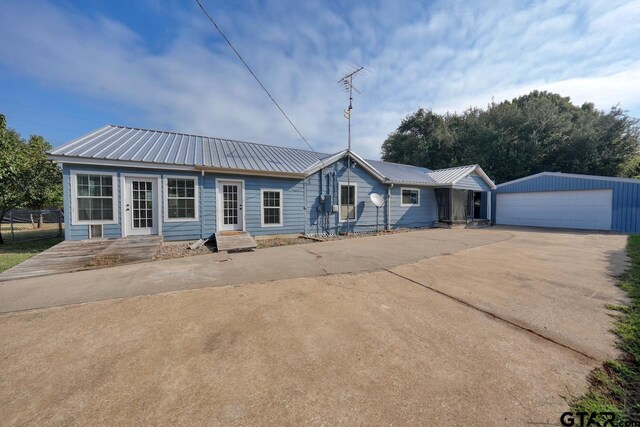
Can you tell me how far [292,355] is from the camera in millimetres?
2631

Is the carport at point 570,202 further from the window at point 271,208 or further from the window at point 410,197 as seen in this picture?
the window at point 271,208

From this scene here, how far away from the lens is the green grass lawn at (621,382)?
1.89 meters

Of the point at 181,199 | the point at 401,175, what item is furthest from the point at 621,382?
the point at 401,175

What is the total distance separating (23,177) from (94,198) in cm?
667

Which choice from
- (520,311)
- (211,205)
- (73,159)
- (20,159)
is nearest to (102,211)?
(73,159)

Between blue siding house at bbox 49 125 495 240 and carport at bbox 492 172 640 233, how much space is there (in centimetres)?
747

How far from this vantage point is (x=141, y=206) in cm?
857

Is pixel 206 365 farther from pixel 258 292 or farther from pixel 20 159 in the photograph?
pixel 20 159

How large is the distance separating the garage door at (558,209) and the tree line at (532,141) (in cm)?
808

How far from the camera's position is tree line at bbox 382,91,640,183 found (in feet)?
67.0

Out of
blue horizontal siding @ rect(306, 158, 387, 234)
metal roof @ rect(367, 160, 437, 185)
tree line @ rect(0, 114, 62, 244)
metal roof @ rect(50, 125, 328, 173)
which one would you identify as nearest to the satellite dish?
blue horizontal siding @ rect(306, 158, 387, 234)

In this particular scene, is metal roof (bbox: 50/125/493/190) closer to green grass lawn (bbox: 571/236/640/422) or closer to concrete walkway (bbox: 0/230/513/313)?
concrete walkway (bbox: 0/230/513/313)

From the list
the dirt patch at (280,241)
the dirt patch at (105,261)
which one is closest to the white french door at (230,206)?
the dirt patch at (280,241)

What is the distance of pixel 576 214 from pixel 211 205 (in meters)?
18.9
